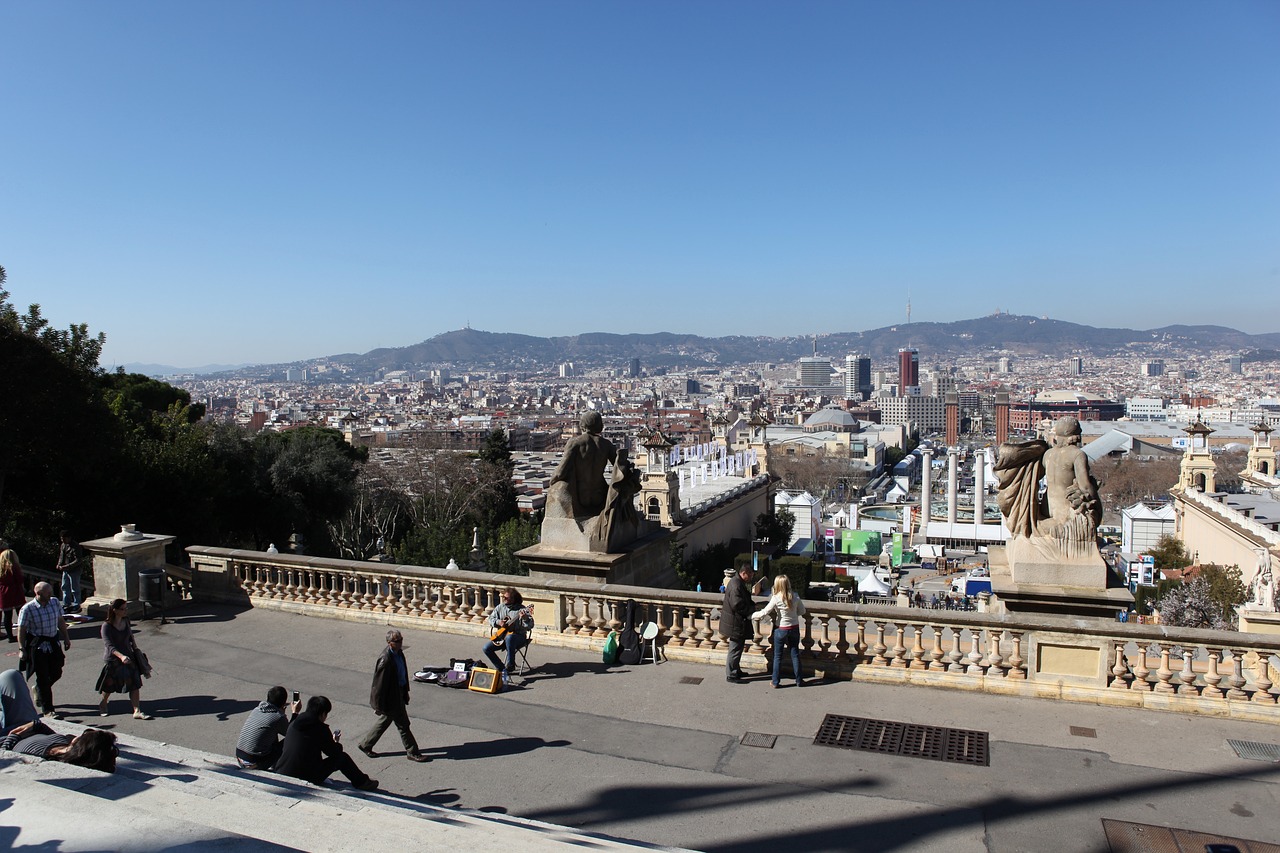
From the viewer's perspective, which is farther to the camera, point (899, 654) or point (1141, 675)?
point (899, 654)

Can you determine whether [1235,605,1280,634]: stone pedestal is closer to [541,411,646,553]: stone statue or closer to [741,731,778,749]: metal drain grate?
[741,731,778,749]: metal drain grate

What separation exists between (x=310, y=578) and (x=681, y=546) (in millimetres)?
24670

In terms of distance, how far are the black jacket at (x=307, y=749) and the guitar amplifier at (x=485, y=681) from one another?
195 centimetres

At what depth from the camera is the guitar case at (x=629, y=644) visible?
284 inches

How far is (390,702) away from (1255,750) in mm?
5299

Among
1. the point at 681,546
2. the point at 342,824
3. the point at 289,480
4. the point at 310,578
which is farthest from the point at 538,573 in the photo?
the point at 681,546

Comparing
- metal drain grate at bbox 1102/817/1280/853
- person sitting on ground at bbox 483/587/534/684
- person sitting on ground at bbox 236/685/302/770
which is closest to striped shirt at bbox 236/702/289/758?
person sitting on ground at bbox 236/685/302/770

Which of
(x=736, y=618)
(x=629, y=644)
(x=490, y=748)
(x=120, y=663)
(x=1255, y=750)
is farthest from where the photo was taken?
(x=629, y=644)

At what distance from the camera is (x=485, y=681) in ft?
21.8

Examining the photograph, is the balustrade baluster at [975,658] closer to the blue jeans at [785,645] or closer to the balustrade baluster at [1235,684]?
the blue jeans at [785,645]

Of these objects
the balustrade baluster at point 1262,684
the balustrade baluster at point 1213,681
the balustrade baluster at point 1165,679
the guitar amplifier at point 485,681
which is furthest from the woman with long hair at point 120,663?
the balustrade baluster at point 1262,684

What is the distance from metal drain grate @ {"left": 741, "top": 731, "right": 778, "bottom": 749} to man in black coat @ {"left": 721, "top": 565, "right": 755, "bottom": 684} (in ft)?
3.26

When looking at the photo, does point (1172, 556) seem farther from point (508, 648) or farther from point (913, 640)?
point (508, 648)

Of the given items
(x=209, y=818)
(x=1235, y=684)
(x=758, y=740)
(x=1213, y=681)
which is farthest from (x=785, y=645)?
(x=209, y=818)
